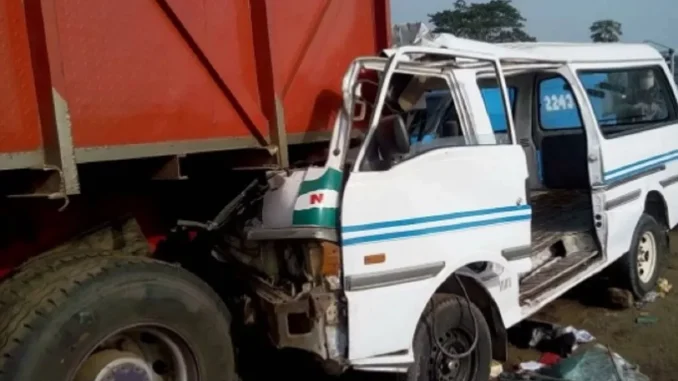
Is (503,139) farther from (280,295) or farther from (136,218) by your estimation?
(136,218)

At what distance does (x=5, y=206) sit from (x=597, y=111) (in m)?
4.92

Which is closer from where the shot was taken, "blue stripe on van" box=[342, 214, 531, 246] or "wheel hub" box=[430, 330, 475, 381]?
"blue stripe on van" box=[342, 214, 531, 246]

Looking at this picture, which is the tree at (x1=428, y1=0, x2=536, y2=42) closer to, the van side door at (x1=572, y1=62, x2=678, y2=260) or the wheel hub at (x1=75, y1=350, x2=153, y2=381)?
the van side door at (x1=572, y1=62, x2=678, y2=260)

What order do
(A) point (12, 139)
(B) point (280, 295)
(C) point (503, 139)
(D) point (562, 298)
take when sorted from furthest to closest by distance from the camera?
(D) point (562, 298)
(C) point (503, 139)
(B) point (280, 295)
(A) point (12, 139)

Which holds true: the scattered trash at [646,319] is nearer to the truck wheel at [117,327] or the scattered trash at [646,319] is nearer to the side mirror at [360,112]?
the side mirror at [360,112]

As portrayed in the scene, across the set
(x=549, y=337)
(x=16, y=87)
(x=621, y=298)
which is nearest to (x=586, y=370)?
(x=549, y=337)

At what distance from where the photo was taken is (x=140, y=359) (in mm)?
3805

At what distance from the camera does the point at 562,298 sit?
7.60 meters

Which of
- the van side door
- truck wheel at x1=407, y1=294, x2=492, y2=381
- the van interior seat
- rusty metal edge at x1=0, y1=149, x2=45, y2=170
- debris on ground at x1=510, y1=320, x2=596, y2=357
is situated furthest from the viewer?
the van interior seat

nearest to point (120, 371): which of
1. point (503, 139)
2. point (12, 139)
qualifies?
point (12, 139)

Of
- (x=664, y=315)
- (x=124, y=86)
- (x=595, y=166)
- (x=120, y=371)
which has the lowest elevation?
(x=664, y=315)

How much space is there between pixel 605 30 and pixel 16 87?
77.7ft

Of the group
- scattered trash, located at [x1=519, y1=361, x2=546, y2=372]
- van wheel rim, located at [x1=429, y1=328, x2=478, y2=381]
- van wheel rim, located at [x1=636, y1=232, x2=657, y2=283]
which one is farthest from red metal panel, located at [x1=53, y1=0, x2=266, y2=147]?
van wheel rim, located at [x1=636, y1=232, x2=657, y2=283]

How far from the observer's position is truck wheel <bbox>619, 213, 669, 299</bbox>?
22.9 ft
